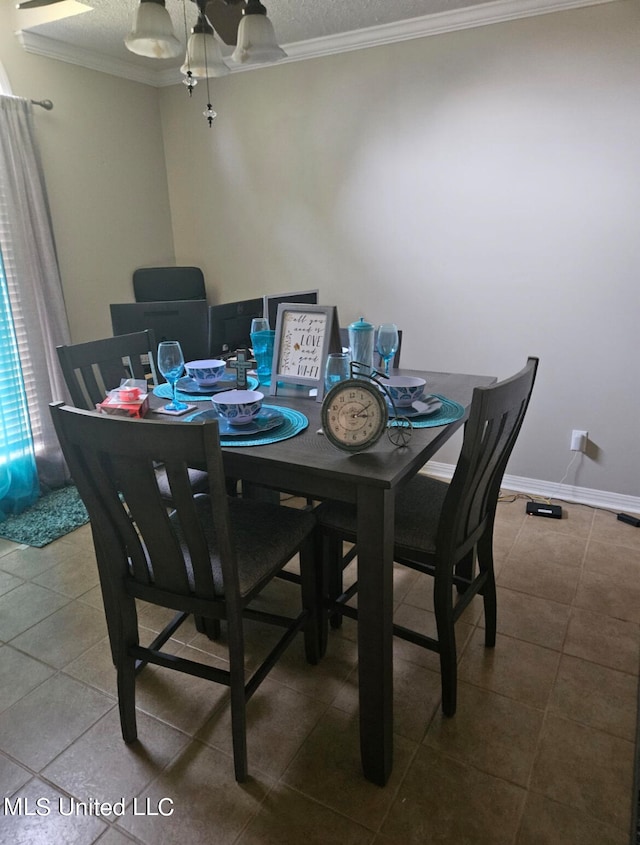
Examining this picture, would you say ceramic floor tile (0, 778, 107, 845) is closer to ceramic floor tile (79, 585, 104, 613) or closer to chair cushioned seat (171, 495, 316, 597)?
chair cushioned seat (171, 495, 316, 597)

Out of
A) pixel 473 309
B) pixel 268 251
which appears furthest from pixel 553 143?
pixel 268 251

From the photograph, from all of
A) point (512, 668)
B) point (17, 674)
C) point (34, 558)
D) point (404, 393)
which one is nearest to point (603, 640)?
point (512, 668)

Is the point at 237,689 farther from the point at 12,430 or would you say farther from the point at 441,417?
the point at 12,430

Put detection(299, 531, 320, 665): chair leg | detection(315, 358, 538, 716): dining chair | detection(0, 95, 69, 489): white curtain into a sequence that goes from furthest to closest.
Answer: detection(0, 95, 69, 489): white curtain
detection(299, 531, 320, 665): chair leg
detection(315, 358, 538, 716): dining chair

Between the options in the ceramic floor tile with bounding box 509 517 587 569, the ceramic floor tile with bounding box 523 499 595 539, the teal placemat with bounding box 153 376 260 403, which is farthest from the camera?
the ceramic floor tile with bounding box 523 499 595 539

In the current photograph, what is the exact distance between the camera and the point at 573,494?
299 centimetres

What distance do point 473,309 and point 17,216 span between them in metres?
2.50

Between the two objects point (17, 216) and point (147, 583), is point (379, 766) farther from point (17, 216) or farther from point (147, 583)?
point (17, 216)

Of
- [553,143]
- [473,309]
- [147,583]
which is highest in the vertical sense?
[553,143]

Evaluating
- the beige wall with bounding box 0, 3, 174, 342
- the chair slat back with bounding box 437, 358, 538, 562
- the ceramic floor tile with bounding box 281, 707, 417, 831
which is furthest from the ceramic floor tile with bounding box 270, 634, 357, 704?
the beige wall with bounding box 0, 3, 174, 342

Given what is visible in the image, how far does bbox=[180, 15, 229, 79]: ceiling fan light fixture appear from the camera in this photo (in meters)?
1.76

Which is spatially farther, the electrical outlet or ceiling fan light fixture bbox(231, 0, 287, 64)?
the electrical outlet

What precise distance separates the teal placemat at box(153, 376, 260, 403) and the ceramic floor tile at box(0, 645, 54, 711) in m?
1.02

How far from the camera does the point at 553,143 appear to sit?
8.67 feet
